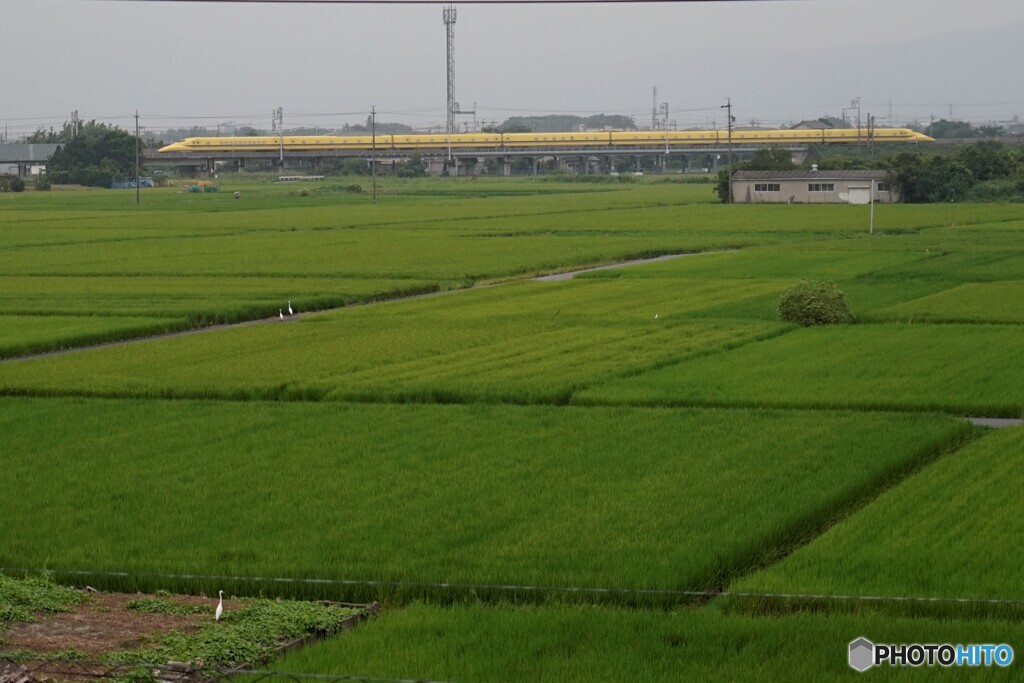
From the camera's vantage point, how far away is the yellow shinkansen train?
12862 centimetres

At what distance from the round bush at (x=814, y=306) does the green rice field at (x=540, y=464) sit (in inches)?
25.8

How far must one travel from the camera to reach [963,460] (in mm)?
12891

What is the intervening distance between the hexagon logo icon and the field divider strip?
0.96 m

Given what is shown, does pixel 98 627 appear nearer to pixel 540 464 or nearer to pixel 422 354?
pixel 540 464

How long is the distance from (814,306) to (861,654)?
16.8 meters

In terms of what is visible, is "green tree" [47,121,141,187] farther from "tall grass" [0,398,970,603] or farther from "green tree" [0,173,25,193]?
"tall grass" [0,398,970,603]

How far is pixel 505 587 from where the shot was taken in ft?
30.0

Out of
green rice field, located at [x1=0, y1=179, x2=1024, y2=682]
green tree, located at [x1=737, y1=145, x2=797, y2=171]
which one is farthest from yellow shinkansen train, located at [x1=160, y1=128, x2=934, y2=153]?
green rice field, located at [x1=0, y1=179, x2=1024, y2=682]

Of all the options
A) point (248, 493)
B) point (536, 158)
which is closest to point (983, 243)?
point (248, 493)

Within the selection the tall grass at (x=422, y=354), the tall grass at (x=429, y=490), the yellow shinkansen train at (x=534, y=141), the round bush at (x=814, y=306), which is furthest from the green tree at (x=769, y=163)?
the tall grass at (x=429, y=490)

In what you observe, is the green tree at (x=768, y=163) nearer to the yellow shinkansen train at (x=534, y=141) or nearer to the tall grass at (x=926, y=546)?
the yellow shinkansen train at (x=534, y=141)

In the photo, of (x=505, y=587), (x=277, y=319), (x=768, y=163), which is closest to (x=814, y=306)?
(x=277, y=319)

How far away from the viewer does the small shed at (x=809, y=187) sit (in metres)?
73.7

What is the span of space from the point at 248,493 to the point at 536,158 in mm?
139399
